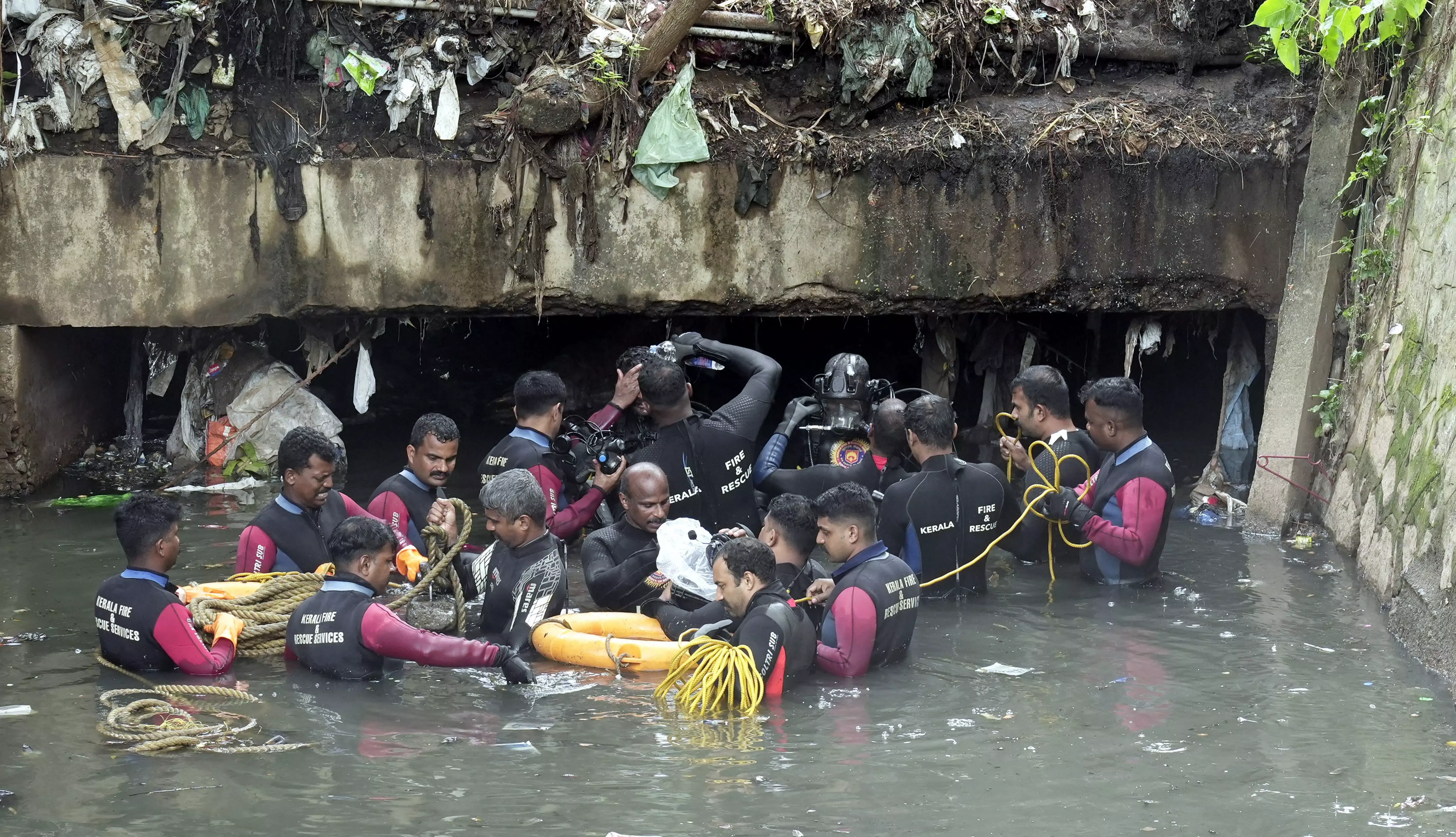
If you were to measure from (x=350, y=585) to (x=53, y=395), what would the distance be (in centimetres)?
533

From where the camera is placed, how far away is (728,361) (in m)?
8.01

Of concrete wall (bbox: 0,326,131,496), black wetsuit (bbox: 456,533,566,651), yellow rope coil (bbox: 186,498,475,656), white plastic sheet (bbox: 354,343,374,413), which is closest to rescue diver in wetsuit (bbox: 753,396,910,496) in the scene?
black wetsuit (bbox: 456,533,566,651)

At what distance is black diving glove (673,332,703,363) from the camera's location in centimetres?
793

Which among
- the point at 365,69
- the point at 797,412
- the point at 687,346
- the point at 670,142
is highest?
the point at 365,69

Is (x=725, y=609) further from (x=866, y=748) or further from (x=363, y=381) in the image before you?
(x=363, y=381)

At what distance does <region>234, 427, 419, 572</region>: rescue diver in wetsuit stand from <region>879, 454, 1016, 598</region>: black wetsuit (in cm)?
247

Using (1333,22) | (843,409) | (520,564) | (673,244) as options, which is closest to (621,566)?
(520,564)

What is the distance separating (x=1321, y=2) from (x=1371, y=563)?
3.08 meters

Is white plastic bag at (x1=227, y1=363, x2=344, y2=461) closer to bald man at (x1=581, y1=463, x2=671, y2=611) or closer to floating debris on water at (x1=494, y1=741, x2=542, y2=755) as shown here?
bald man at (x1=581, y1=463, x2=671, y2=611)

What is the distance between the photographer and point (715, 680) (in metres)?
5.60

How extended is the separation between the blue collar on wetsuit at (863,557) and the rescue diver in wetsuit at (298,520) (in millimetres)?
2203

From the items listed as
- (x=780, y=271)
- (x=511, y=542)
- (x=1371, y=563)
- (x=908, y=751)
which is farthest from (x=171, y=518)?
(x=1371, y=563)

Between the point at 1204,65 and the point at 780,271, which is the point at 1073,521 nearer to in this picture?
the point at 780,271

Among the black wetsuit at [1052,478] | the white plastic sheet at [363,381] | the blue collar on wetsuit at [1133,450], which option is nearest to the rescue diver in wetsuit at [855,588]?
the black wetsuit at [1052,478]
